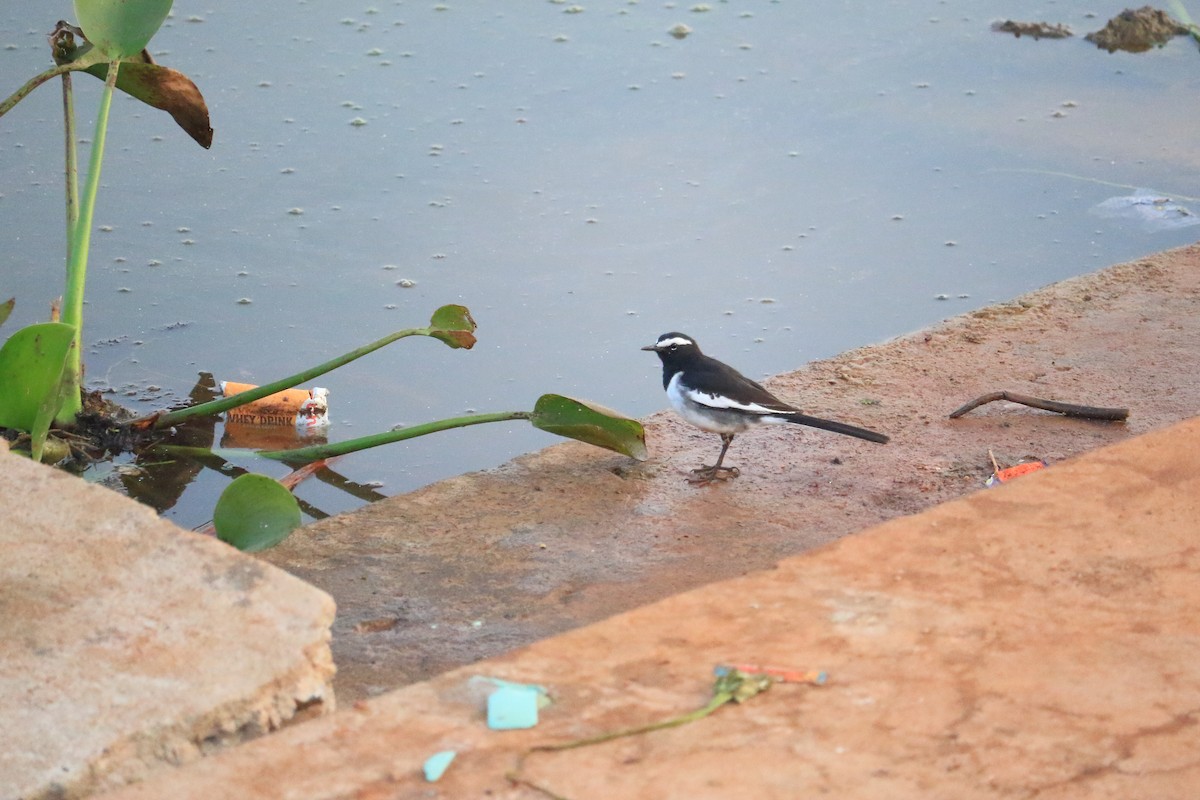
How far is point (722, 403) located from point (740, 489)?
0.30m

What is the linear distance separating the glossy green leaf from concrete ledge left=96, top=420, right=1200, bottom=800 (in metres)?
1.98

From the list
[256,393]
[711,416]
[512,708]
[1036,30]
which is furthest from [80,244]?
[1036,30]

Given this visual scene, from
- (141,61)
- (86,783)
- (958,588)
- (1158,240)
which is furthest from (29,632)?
(1158,240)

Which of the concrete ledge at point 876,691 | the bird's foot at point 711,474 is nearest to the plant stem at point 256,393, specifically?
the bird's foot at point 711,474

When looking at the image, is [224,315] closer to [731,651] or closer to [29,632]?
[29,632]

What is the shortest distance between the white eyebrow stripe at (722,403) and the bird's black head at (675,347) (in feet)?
0.72

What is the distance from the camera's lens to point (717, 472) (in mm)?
4496

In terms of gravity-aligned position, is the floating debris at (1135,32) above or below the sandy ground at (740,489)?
above

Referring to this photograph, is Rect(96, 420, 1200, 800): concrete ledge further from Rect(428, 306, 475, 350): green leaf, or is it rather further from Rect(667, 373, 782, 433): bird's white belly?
Rect(428, 306, 475, 350): green leaf

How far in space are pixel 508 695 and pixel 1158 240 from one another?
16.0 ft

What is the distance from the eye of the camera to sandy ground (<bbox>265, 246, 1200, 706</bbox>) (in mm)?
3605

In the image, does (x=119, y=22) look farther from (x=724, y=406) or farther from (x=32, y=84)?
(x=724, y=406)

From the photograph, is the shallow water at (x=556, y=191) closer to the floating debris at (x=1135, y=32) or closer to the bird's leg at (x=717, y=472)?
the floating debris at (x=1135, y=32)

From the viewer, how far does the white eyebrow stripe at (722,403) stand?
4.34 metres
